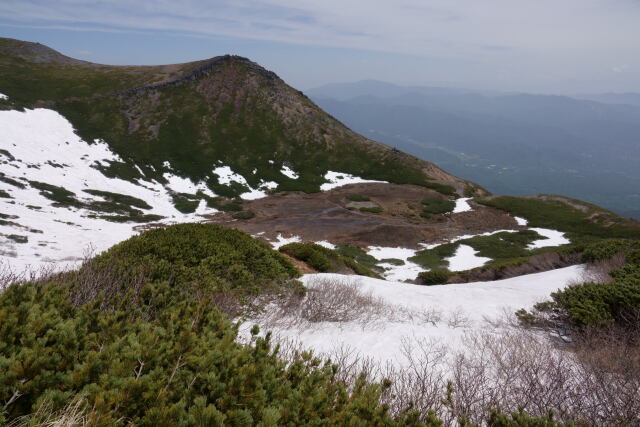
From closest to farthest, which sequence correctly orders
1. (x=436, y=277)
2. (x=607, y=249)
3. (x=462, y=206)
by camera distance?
(x=607, y=249)
(x=436, y=277)
(x=462, y=206)

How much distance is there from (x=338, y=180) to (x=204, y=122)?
37.3 meters

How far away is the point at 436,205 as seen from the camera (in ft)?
195

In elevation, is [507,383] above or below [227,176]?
above

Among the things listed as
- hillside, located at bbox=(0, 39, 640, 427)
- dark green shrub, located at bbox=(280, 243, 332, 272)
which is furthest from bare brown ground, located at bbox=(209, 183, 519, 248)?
dark green shrub, located at bbox=(280, 243, 332, 272)

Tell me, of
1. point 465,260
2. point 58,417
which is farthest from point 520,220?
point 58,417

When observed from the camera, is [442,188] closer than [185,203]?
No

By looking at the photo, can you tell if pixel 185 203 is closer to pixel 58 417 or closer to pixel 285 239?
pixel 285 239

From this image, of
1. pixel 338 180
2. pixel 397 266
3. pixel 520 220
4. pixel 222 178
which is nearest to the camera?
pixel 397 266

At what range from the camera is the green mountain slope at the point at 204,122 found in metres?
69.9

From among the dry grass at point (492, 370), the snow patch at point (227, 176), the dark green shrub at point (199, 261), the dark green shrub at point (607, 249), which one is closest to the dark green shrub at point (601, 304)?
the dry grass at point (492, 370)

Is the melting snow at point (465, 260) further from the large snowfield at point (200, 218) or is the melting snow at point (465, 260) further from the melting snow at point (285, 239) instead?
the melting snow at point (285, 239)

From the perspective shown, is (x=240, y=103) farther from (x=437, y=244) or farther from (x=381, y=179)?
(x=437, y=244)

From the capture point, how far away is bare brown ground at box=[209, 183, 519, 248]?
4488 centimetres

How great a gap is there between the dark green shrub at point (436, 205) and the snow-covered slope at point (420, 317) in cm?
4012
